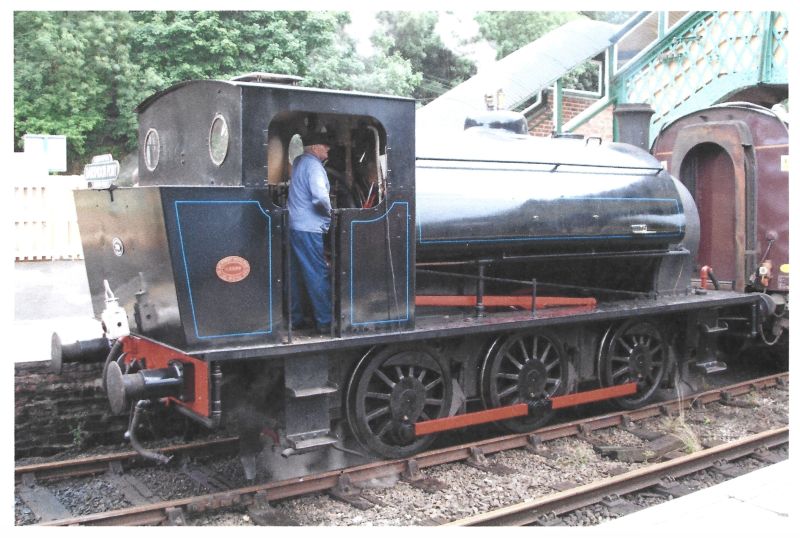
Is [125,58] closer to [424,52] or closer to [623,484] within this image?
[424,52]

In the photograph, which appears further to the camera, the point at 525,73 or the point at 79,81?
the point at 525,73

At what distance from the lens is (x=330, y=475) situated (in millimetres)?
5492

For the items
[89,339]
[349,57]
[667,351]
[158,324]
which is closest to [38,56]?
[349,57]

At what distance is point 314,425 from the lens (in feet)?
17.5

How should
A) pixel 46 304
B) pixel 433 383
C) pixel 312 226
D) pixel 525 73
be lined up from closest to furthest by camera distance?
pixel 312 226, pixel 433 383, pixel 46 304, pixel 525 73

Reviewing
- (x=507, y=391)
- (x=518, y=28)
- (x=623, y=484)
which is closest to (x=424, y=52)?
(x=518, y=28)

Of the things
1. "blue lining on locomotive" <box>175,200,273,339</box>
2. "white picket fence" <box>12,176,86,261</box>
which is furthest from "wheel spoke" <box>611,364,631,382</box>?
"white picket fence" <box>12,176,86,261</box>

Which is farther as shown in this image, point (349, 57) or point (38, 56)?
point (349, 57)

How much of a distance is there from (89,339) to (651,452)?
14.8 feet

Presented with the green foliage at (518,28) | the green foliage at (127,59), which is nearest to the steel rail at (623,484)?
the green foliage at (127,59)

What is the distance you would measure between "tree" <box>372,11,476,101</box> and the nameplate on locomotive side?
480 inches

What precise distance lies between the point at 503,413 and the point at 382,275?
178 cm

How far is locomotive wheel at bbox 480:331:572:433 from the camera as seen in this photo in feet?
21.4
